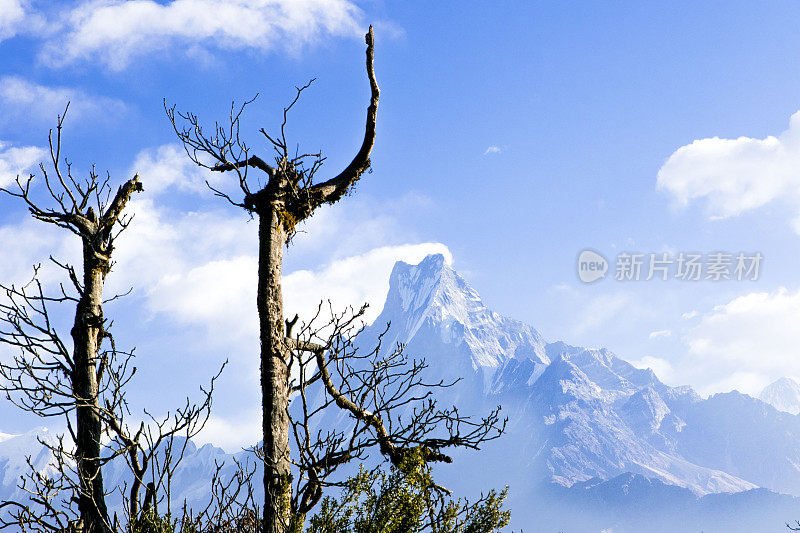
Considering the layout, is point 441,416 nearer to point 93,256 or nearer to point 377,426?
point 377,426

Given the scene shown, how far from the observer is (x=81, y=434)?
26.1 feet

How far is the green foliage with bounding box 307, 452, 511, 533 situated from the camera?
5934mm

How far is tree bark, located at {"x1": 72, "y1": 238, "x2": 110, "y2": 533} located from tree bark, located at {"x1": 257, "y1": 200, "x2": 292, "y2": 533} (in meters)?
2.29

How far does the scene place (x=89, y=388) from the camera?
8.16m

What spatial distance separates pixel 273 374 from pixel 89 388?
304cm

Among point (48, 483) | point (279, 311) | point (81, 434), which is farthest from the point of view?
point (81, 434)

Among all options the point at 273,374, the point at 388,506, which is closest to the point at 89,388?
the point at 273,374

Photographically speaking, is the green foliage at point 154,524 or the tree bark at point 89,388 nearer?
the green foliage at point 154,524

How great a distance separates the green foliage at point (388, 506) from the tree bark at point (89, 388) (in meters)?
3.01

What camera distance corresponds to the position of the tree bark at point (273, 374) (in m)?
6.07

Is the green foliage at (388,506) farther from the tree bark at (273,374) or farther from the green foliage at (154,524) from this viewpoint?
the green foliage at (154,524)

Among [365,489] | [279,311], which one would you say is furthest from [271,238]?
[365,489]

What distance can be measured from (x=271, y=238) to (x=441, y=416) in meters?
2.64

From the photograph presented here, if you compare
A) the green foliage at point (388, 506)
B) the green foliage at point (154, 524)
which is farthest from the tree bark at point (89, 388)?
the green foliage at point (388, 506)
